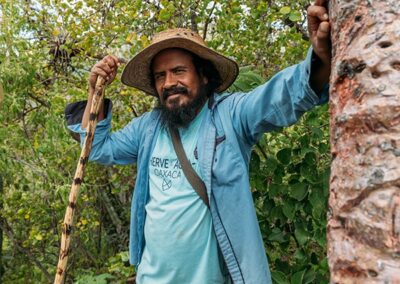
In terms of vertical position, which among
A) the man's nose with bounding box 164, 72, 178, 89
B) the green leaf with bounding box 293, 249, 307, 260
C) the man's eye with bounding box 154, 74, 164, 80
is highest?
the man's eye with bounding box 154, 74, 164, 80

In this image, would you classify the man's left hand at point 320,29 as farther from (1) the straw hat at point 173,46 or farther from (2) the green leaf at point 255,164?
(2) the green leaf at point 255,164

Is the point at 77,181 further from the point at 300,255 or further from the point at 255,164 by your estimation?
the point at 300,255

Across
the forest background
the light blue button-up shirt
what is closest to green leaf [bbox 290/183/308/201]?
the forest background

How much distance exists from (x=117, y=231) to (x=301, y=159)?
11.3ft

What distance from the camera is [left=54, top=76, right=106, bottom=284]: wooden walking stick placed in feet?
7.07

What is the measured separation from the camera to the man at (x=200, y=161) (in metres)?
1.94

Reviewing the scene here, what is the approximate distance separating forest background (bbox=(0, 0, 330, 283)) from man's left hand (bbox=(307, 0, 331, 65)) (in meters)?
1.14

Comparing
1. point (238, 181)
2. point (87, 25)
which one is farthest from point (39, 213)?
point (238, 181)

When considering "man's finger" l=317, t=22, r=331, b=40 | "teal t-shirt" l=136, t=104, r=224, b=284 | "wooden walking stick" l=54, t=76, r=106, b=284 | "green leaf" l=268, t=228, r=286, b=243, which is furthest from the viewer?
"green leaf" l=268, t=228, r=286, b=243

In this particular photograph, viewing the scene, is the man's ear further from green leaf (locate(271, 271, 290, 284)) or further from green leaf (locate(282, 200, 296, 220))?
green leaf (locate(271, 271, 290, 284))

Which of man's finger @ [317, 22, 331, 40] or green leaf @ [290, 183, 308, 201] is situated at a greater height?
man's finger @ [317, 22, 331, 40]

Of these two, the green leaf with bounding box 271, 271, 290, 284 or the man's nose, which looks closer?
the man's nose

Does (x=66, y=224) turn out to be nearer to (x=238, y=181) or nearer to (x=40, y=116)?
(x=238, y=181)

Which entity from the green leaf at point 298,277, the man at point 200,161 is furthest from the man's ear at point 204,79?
the green leaf at point 298,277
